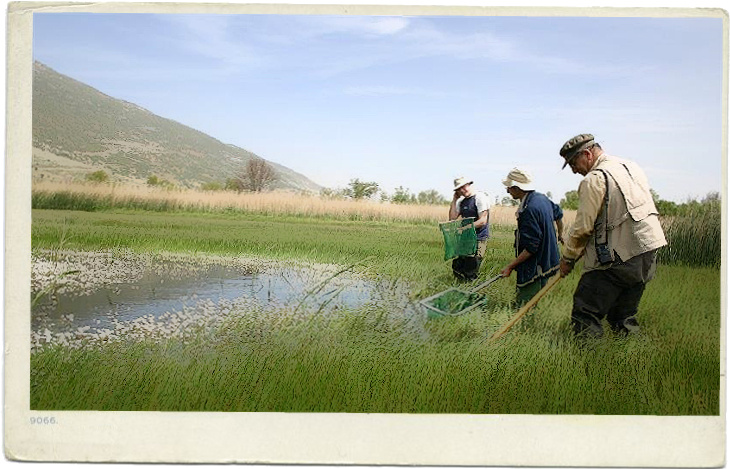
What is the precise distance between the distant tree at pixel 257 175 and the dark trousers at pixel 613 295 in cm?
225

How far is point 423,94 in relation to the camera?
544 cm

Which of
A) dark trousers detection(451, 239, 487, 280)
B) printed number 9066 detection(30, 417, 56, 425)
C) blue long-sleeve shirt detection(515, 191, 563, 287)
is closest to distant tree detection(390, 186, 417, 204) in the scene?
dark trousers detection(451, 239, 487, 280)

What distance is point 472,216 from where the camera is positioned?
17.6 feet

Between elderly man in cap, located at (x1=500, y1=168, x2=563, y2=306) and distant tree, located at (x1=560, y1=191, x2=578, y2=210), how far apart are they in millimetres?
48

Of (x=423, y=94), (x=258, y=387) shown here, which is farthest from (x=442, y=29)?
(x=258, y=387)

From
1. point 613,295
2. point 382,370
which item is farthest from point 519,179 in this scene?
point 382,370

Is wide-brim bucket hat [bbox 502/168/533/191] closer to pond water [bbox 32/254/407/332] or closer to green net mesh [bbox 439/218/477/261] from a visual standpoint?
green net mesh [bbox 439/218/477/261]

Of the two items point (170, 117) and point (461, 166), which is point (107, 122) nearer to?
point (170, 117)

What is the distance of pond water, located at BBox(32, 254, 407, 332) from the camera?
5309mm

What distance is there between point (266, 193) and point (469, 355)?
1.81m

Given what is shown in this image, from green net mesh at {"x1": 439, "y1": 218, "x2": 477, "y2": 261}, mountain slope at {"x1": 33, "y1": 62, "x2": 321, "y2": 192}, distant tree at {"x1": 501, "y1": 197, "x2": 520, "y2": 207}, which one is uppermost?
mountain slope at {"x1": 33, "y1": 62, "x2": 321, "y2": 192}

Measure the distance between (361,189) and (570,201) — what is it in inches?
56.1

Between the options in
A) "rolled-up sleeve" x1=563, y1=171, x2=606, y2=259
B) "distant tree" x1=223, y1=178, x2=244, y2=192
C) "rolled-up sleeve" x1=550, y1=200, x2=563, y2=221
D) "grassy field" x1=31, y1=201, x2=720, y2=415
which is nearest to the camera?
"rolled-up sleeve" x1=563, y1=171, x2=606, y2=259

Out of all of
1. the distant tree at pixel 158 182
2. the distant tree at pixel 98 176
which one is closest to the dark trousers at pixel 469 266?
the distant tree at pixel 158 182
